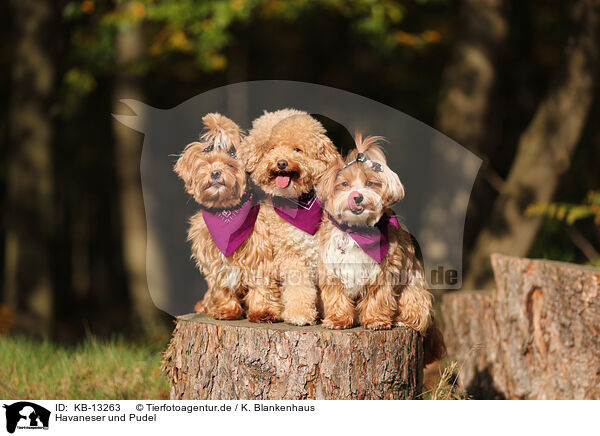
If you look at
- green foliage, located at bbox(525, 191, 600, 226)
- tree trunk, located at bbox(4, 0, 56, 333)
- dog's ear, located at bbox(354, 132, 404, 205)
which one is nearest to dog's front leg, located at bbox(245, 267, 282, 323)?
dog's ear, located at bbox(354, 132, 404, 205)

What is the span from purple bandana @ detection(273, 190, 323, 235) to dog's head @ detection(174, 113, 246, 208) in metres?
0.21

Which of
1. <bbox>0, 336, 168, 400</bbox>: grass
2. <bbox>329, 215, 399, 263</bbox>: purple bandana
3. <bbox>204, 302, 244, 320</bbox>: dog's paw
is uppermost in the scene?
<bbox>329, 215, 399, 263</bbox>: purple bandana

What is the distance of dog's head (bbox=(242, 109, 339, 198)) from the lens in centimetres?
289

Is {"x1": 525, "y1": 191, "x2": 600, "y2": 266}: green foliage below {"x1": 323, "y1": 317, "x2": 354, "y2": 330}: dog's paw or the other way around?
the other way around

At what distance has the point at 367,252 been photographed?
3.12 meters

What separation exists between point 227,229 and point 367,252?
687mm

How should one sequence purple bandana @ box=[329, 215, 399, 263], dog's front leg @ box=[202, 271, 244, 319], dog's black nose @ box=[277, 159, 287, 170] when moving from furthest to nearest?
dog's front leg @ box=[202, 271, 244, 319] → purple bandana @ box=[329, 215, 399, 263] → dog's black nose @ box=[277, 159, 287, 170]

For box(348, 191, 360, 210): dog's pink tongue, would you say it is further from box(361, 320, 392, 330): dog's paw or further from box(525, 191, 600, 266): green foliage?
box(525, 191, 600, 266): green foliage

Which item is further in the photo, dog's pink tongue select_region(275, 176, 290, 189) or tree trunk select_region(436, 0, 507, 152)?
tree trunk select_region(436, 0, 507, 152)

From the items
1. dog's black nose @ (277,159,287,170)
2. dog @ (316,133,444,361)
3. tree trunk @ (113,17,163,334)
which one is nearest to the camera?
dog's black nose @ (277,159,287,170)

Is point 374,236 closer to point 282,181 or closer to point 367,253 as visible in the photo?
point 367,253

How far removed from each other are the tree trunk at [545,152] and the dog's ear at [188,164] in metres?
4.83

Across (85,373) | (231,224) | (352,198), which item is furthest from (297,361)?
(85,373)

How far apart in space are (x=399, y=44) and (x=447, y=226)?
624 cm
